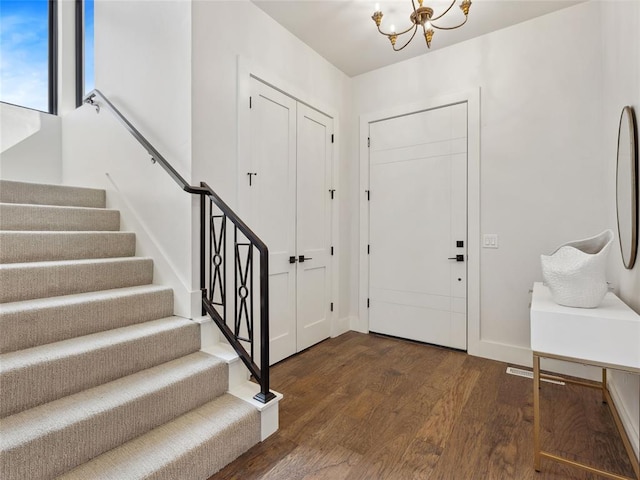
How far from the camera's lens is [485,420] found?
6.50 ft

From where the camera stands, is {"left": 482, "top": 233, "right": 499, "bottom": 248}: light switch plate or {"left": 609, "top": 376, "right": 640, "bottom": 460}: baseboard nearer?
{"left": 609, "top": 376, "right": 640, "bottom": 460}: baseboard

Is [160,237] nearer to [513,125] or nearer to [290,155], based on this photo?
[290,155]

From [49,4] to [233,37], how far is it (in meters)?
3.15

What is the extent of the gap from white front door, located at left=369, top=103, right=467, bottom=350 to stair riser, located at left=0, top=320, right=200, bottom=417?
2218 mm

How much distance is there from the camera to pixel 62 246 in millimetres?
2229

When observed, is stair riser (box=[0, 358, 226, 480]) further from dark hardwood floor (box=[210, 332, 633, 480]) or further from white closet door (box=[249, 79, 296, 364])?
white closet door (box=[249, 79, 296, 364])

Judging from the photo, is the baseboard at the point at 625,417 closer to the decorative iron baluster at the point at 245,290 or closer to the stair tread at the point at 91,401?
the decorative iron baluster at the point at 245,290

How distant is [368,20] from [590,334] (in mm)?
2722

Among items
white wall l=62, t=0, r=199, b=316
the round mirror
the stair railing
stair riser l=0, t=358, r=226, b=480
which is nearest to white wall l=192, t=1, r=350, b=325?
white wall l=62, t=0, r=199, b=316

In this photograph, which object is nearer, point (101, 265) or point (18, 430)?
point (18, 430)

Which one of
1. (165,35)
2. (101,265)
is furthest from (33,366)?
(165,35)

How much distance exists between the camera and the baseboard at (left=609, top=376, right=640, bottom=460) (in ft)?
5.16

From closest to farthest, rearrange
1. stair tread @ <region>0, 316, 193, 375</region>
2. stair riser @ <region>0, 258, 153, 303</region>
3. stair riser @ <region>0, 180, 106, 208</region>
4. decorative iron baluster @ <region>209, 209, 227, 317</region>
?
stair tread @ <region>0, 316, 193, 375</region>, stair riser @ <region>0, 258, 153, 303</region>, decorative iron baluster @ <region>209, 209, 227, 317</region>, stair riser @ <region>0, 180, 106, 208</region>

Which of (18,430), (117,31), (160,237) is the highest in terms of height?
(117,31)
